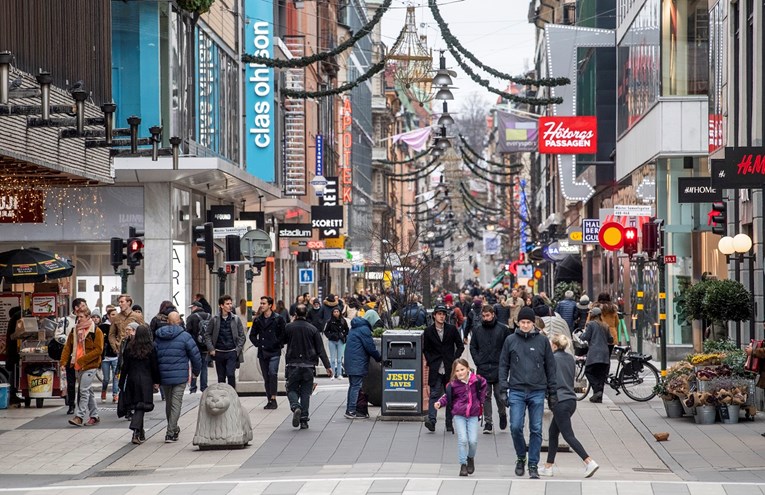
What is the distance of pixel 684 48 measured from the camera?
34000mm

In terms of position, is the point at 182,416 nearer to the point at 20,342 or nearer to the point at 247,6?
the point at 20,342

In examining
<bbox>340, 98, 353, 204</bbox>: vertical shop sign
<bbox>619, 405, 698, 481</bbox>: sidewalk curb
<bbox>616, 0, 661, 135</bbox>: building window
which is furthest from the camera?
<bbox>340, 98, 353, 204</bbox>: vertical shop sign

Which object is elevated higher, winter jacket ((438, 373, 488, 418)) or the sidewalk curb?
winter jacket ((438, 373, 488, 418))

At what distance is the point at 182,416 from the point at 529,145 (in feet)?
127

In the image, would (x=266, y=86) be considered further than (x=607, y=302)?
Yes

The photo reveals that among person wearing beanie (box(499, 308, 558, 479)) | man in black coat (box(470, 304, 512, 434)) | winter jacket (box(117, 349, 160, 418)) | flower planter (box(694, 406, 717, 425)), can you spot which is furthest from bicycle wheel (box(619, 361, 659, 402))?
person wearing beanie (box(499, 308, 558, 479))

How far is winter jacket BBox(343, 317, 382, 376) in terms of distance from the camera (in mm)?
21000

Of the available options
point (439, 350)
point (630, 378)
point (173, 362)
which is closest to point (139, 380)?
point (173, 362)

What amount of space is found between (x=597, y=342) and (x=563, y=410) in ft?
28.6

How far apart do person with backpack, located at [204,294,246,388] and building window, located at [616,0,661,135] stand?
1544 centimetres

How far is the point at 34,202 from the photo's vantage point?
2477 centimetres

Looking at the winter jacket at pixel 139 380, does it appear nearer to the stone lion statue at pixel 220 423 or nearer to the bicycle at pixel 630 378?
the stone lion statue at pixel 220 423

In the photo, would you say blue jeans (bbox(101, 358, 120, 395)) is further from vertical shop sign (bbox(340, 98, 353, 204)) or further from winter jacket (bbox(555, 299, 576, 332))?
vertical shop sign (bbox(340, 98, 353, 204))

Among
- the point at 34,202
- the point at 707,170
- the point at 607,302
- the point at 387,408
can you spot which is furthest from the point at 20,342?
the point at 707,170
